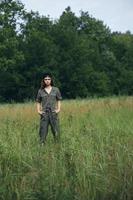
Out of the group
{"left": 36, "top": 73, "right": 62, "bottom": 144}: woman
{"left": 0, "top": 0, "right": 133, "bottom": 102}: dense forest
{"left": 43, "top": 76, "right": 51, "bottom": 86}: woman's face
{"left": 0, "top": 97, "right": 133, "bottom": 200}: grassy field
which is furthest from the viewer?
{"left": 0, "top": 0, "right": 133, "bottom": 102}: dense forest

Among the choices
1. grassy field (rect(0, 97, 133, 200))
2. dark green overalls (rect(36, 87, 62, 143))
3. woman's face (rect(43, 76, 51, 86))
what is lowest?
grassy field (rect(0, 97, 133, 200))

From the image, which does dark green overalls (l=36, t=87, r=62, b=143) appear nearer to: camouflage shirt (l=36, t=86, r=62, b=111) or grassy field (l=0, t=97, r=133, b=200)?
camouflage shirt (l=36, t=86, r=62, b=111)

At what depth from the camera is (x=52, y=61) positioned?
6688cm

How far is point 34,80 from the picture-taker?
65.1 meters

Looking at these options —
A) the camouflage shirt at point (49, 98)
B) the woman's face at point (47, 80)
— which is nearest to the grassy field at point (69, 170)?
the woman's face at point (47, 80)

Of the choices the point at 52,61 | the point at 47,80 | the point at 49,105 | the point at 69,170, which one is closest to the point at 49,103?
the point at 49,105

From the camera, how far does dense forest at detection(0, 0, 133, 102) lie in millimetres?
62406

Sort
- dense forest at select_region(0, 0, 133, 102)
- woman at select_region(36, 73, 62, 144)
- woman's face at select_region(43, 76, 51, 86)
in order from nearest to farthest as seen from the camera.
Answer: woman's face at select_region(43, 76, 51, 86) → woman at select_region(36, 73, 62, 144) → dense forest at select_region(0, 0, 133, 102)

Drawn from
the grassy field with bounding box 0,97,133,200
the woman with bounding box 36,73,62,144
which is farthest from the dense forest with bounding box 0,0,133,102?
the grassy field with bounding box 0,97,133,200

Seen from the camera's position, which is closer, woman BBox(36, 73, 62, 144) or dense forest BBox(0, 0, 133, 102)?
woman BBox(36, 73, 62, 144)

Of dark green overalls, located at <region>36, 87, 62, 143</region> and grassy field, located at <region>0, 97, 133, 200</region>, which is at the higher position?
dark green overalls, located at <region>36, 87, 62, 143</region>

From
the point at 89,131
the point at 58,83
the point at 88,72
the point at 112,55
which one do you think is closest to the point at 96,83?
the point at 88,72

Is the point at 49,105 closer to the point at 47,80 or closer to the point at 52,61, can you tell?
the point at 47,80

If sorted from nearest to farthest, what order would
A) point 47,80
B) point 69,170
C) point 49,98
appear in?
point 69,170, point 47,80, point 49,98
